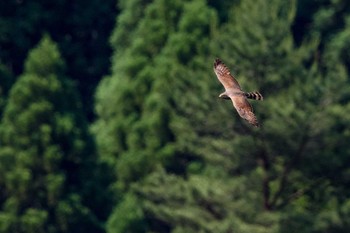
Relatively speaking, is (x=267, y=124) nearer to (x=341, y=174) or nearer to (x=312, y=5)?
(x=341, y=174)

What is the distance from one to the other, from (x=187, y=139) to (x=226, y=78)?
22.4 metres

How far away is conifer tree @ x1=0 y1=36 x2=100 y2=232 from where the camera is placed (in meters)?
47.1

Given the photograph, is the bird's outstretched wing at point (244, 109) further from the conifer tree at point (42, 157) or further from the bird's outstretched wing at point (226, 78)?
the conifer tree at point (42, 157)

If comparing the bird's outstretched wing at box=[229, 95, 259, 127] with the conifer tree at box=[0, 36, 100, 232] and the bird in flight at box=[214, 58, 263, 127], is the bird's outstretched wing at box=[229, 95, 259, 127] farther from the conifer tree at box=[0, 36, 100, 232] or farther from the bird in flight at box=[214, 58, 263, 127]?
the conifer tree at box=[0, 36, 100, 232]

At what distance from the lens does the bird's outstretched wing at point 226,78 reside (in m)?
24.8

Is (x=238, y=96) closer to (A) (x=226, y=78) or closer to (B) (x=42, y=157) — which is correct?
(A) (x=226, y=78)

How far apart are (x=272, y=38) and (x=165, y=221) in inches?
230

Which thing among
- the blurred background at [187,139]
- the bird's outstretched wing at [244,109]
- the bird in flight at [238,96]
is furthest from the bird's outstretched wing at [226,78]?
the blurred background at [187,139]

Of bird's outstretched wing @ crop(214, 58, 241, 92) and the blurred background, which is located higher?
the blurred background

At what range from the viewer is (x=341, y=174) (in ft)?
148

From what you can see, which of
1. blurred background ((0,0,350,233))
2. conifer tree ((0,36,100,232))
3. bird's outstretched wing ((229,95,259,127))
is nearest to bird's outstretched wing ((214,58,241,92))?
bird's outstretched wing ((229,95,259,127))

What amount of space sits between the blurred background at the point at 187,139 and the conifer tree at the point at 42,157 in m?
0.03

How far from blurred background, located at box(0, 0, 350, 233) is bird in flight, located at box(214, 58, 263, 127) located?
18471 millimetres

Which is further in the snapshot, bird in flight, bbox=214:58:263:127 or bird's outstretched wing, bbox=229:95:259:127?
bird in flight, bbox=214:58:263:127
